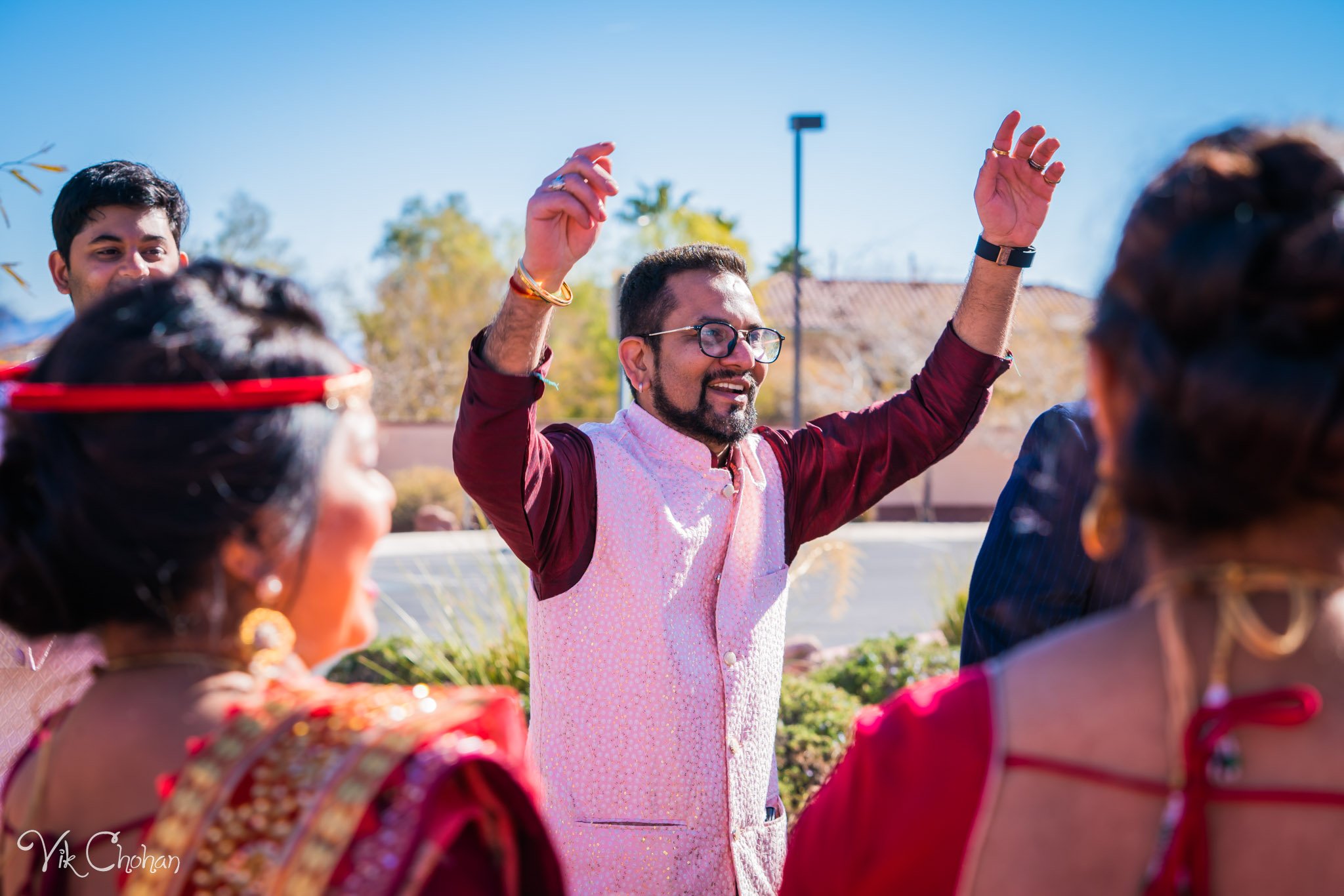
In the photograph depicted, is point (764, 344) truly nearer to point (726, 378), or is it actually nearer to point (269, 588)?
Result: point (726, 378)

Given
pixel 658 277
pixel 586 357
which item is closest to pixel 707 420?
pixel 658 277

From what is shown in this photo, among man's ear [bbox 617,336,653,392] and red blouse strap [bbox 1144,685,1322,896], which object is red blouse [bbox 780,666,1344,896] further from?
man's ear [bbox 617,336,653,392]

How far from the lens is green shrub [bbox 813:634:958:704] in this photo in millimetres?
5824

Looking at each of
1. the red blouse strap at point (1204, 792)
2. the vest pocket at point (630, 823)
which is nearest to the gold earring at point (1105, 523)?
the red blouse strap at point (1204, 792)

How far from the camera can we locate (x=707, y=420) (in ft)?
→ 8.90

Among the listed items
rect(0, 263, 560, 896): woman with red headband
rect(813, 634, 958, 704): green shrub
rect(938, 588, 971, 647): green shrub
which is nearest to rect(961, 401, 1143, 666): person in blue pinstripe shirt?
rect(0, 263, 560, 896): woman with red headband

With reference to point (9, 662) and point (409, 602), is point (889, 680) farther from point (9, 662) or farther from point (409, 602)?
point (409, 602)

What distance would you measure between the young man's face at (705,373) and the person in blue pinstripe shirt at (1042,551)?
79cm

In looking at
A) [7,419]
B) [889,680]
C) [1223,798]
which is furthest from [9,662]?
[889,680]

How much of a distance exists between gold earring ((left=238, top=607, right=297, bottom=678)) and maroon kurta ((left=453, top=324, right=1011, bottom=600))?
0.88 m

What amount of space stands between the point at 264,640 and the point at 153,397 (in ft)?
1.10

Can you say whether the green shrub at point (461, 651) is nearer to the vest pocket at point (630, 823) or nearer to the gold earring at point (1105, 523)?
the vest pocket at point (630, 823)

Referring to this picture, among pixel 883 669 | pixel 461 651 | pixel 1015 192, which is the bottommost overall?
pixel 883 669

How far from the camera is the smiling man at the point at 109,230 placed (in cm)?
293
